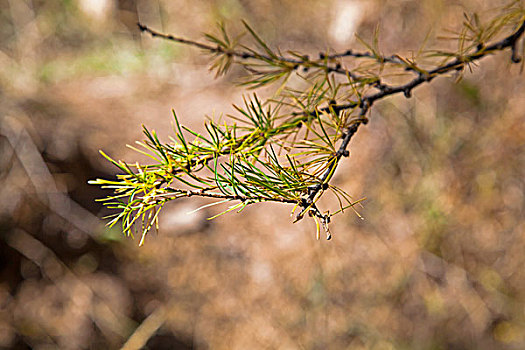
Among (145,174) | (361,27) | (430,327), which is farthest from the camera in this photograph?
(361,27)

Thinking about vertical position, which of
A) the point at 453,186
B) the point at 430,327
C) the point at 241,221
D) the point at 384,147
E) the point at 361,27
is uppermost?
the point at 361,27

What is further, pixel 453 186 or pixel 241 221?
pixel 241 221

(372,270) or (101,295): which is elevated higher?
(372,270)

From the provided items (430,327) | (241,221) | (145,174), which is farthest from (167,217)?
(145,174)

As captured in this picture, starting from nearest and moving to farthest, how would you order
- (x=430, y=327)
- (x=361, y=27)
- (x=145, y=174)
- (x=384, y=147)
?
(x=145, y=174) → (x=430, y=327) → (x=384, y=147) → (x=361, y=27)

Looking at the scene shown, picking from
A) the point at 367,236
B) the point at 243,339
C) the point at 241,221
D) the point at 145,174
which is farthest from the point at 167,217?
the point at 145,174

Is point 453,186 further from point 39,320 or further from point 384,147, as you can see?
point 39,320

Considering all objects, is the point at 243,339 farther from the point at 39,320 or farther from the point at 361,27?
the point at 361,27
